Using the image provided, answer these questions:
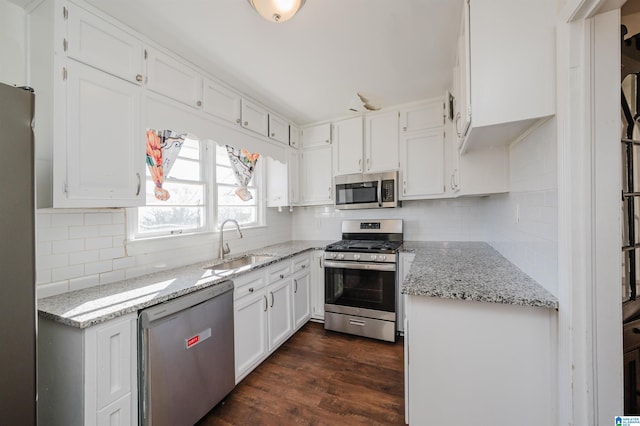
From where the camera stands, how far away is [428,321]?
1307mm

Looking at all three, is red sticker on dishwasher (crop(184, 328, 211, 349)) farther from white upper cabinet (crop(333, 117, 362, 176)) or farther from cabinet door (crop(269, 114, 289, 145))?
white upper cabinet (crop(333, 117, 362, 176))

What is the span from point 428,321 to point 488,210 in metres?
1.92

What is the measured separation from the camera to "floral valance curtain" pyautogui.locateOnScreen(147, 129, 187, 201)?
6.10 feet

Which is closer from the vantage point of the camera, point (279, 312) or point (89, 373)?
point (89, 373)

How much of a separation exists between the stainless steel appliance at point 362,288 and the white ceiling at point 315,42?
1628mm

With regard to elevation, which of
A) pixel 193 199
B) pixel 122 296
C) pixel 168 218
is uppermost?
pixel 193 199

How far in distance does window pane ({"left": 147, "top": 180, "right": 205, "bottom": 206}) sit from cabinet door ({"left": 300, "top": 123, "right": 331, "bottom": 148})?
1.56m

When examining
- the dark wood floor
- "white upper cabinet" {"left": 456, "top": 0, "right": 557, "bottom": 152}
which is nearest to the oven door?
the dark wood floor

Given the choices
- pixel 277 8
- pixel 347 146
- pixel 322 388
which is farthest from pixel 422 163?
pixel 322 388

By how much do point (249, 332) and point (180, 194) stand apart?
50.8 inches

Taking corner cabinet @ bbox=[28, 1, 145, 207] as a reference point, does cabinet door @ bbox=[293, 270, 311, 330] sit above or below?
below

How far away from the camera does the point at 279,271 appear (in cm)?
247

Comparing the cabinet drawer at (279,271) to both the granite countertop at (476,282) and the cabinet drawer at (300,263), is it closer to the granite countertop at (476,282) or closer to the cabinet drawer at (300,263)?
the cabinet drawer at (300,263)

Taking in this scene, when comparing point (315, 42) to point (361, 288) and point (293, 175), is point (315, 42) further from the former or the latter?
point (361, 288)
